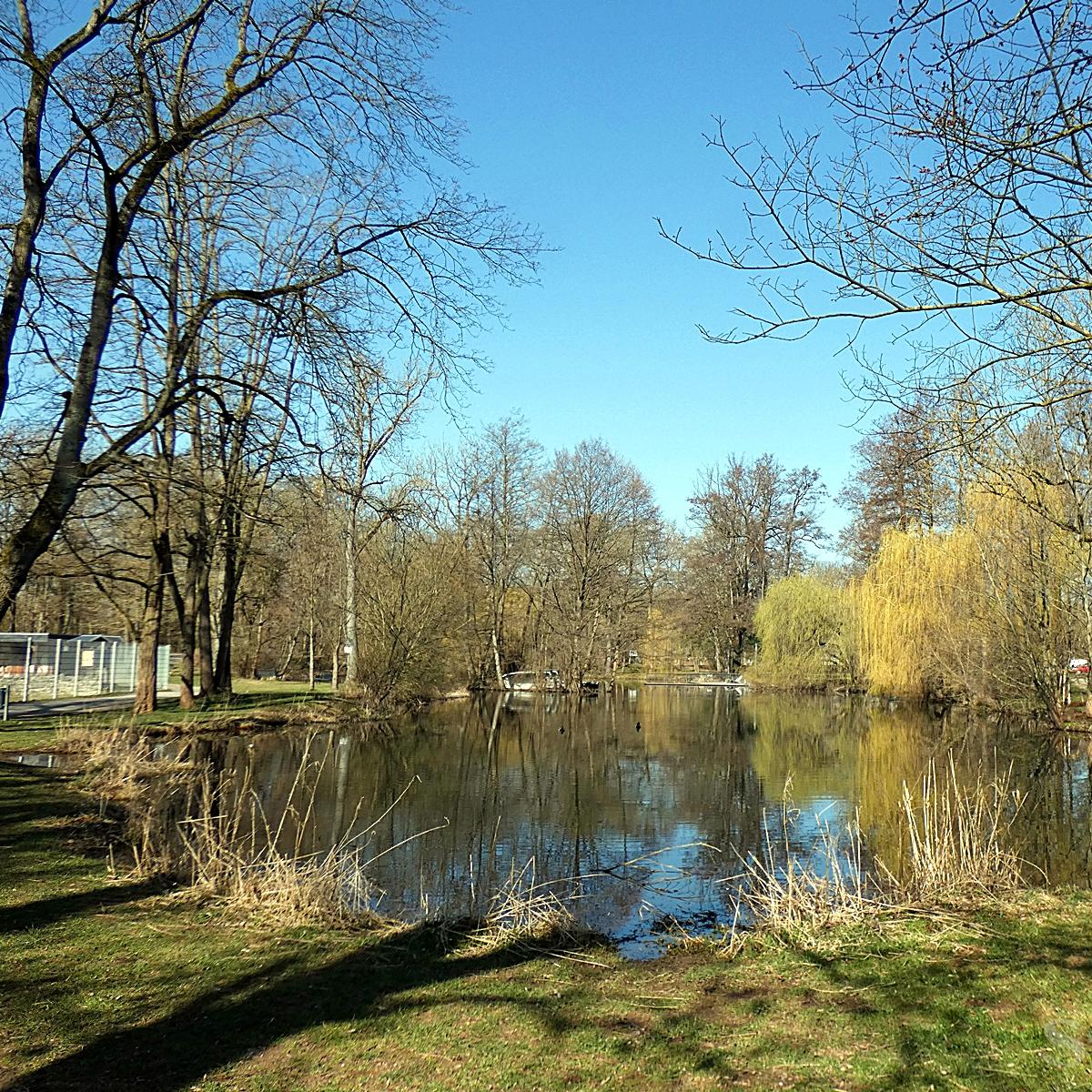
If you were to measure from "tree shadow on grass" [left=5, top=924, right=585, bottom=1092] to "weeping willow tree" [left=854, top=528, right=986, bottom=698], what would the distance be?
21.7 m

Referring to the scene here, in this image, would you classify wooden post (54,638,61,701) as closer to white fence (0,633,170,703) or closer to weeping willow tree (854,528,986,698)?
white fence (0,633,170,703)

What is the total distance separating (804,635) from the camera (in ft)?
123

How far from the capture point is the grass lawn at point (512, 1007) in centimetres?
360

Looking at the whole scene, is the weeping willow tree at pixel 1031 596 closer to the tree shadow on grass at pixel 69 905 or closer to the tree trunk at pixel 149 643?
the tree trunk at pixel 149 643

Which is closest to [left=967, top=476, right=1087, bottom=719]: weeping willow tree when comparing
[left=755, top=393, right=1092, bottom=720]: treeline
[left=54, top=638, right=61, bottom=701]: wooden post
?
[left=755, top=393, right=1092, bottom=720]: treeline

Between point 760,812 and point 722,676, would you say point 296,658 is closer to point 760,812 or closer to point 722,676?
point 722,676

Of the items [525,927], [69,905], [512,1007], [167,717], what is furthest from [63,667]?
[512,1007]

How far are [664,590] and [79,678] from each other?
27971 mm

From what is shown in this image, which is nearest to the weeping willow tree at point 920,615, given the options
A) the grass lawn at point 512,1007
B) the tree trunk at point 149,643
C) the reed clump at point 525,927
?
the tree trunk at point 149,643

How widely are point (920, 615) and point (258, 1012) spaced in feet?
90.2

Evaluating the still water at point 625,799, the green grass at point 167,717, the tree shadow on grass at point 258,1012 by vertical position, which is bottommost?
the still water at point 625,799

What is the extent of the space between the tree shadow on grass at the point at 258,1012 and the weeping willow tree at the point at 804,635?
33294 mm

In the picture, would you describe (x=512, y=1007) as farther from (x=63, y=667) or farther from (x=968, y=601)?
(x=63, y=667)

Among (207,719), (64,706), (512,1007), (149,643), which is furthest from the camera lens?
(64,706)
